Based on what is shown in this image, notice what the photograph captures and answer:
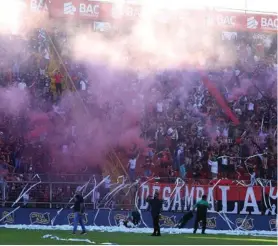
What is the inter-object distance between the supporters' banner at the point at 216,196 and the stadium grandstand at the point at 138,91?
10.4ft

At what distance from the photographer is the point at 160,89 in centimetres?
2973

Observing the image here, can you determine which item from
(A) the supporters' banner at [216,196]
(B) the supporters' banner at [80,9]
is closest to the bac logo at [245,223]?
(A) the supporters' banner at [216,196]

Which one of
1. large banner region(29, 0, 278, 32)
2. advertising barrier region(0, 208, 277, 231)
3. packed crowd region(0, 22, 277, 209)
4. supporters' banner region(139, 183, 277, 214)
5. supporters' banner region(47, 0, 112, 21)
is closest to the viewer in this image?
advertising barrier region(0, 208, 277, 231)

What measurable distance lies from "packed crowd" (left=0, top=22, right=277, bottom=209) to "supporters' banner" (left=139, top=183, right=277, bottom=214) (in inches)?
139

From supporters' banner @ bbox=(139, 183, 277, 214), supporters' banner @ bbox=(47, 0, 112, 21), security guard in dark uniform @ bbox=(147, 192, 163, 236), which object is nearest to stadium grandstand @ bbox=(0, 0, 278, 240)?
supporters' banner @ bbox=(47, 0, 112, 21)

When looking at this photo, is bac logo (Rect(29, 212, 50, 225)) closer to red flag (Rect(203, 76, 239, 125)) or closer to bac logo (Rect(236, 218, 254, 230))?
bac logo (Rect(236, 218, 254, 230))

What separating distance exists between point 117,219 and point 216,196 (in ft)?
11.2

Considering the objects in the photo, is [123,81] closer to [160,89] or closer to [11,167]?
[160,89]

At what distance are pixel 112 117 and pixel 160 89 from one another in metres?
2.75

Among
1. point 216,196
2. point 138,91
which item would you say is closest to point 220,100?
point 138,91

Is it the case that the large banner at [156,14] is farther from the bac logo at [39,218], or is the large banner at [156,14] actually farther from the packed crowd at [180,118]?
the bac logo at [39,218]

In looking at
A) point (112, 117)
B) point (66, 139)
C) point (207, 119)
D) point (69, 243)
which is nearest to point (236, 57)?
point (207, 119)

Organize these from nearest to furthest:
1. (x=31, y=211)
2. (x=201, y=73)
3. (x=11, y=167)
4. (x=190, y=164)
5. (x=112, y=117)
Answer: (x=31, y=211) < (x=11, y=167) < (x=190, y=164) < (x=112, y=117) < (x=201, y=73)

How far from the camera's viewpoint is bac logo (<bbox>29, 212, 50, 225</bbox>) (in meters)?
20.8
